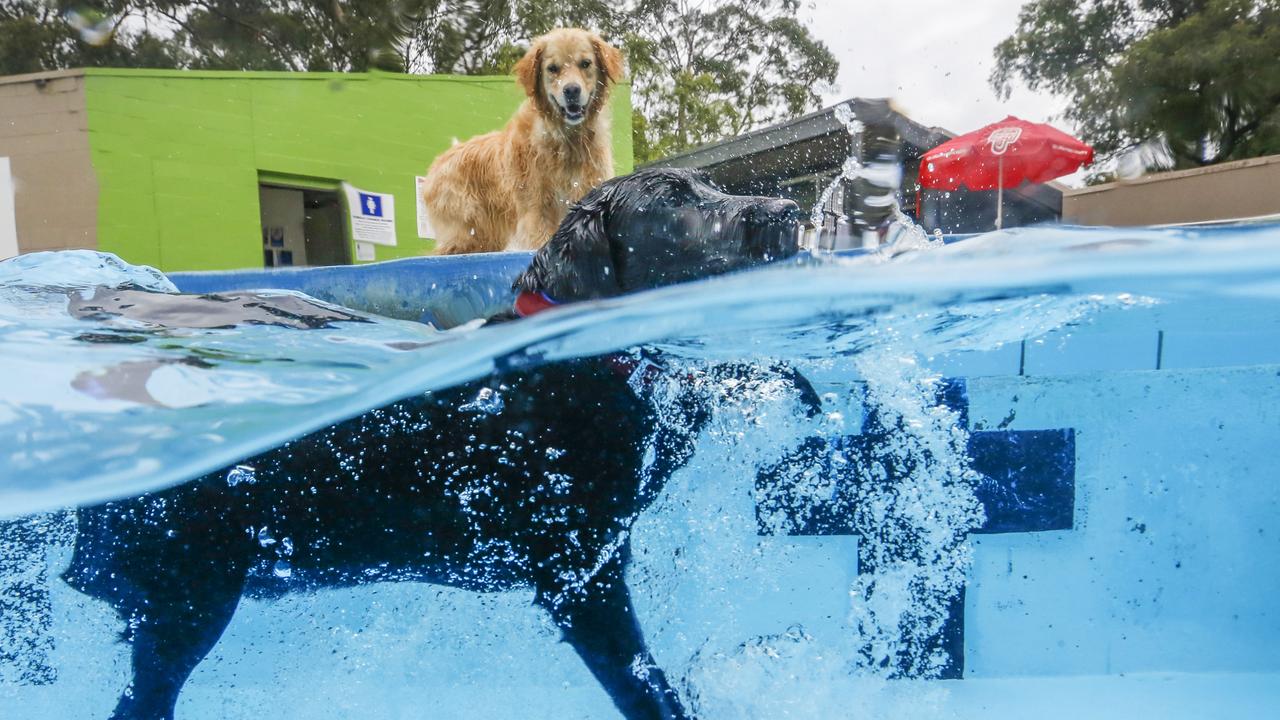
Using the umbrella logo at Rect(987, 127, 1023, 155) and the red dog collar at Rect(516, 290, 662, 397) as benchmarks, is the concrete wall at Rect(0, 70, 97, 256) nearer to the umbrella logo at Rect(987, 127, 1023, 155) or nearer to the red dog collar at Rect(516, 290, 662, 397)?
the red dog collar at Rect(516, 290, 662, 397)

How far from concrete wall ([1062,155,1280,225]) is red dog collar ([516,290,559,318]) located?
226 inches

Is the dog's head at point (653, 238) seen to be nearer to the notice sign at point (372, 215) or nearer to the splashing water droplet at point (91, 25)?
the notice sign at point (372, 215)

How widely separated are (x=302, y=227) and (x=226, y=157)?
3.21 ft

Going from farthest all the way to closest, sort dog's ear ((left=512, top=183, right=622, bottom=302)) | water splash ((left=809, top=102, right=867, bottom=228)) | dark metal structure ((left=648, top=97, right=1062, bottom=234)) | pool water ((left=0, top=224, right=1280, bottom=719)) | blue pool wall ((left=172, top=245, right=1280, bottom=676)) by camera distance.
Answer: dark metal structure ((left=648, top=97, right=1062, bottom=234)) → water splash ((left=809, top=102, right=867, bottom=228)) → blue pool wall ((left=172, top=245, right=1280, bottom=676)) → pool water ((left=0, top=224, right=1280, bottom=719)) → dog's ear ((left=512, top=183, right=622, bottom=302))

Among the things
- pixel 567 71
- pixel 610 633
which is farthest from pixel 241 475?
pixel 567 71

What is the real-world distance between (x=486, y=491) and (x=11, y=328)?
55.4 inches

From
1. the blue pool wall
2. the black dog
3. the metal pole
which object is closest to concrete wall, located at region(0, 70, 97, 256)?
the black dog

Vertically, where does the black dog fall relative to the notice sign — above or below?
below

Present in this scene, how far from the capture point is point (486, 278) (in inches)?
119

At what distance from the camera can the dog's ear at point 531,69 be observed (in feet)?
12.6

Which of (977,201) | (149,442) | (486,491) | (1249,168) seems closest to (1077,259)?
(486,491)

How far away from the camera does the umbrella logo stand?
249 inches

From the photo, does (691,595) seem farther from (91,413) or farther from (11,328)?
(11,328)

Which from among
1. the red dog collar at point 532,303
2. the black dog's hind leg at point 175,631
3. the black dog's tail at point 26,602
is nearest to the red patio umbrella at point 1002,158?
the red dog collar at point 532,303
